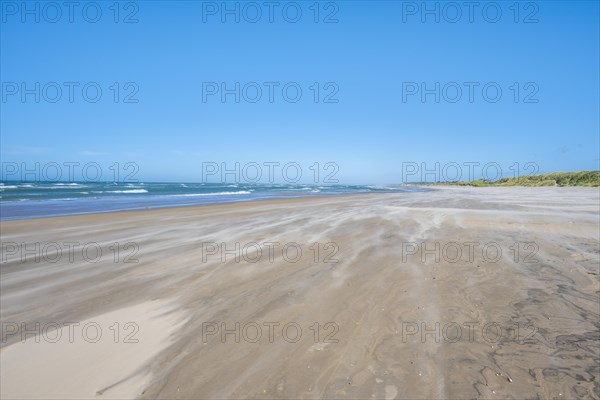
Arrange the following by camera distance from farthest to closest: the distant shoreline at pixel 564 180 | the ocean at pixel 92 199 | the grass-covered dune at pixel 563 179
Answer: the grass-covered dune at pixel 563 179 < the distant shoreline at pixel 564 180 < the ocean at pixel 92 199

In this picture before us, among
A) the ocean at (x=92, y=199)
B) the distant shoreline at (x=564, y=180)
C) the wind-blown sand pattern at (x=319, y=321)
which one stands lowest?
the wind-blown sand pattern at (x=319, y=321)

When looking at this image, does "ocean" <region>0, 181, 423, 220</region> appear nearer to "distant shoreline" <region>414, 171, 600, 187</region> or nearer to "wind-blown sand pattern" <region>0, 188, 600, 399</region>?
"wind-blown sand pattern" <region>0, 188, 600, 399</region>

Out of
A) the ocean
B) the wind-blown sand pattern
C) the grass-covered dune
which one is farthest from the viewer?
the grass-covered dune

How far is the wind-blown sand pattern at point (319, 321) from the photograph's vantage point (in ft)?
9.34

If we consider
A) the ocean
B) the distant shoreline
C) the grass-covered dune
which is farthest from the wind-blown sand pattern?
the grass-covered dune

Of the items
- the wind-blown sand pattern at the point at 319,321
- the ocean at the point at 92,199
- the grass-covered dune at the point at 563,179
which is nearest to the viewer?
the wind-blown sand pattern at the point at 319,321

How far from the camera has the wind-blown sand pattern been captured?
2.85 m

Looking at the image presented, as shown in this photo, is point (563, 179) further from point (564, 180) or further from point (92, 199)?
point (92, 199)

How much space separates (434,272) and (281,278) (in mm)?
2980

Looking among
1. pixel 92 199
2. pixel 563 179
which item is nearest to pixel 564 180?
pixel 563 179

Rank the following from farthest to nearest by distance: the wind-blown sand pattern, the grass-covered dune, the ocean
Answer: the grass-covered dune → the ocean → the wind-blown sand pattern

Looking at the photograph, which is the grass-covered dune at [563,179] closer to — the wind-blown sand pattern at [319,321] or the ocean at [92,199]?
the ocean at [92,199]

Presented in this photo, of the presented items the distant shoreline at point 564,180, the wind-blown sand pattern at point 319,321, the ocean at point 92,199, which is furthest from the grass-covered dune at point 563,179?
the wind-blown sand pattern at point 319,321

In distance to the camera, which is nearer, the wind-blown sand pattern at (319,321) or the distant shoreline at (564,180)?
the wind-blown sand pattern at (319,321)
